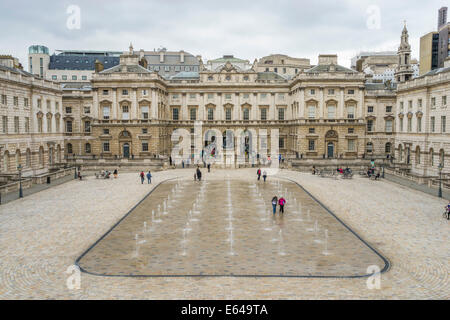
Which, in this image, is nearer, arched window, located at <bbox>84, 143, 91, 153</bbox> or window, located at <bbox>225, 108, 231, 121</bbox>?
arched window, located at <bbox>84, 143, 91, 153</bbox>

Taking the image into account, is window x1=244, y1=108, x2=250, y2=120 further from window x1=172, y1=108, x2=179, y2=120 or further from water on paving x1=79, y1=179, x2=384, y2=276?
water on paving x1=79, y1=179, x2=384, y2=276

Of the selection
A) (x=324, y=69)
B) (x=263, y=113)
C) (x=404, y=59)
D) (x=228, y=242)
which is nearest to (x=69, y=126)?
(x=263, y=113)

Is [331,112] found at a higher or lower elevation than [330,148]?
higher

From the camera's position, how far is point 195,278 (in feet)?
55.7

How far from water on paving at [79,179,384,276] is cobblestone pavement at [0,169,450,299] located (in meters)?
0.91

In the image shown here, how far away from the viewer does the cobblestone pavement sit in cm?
1563

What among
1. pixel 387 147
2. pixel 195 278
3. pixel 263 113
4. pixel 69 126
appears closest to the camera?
pixel 195 278

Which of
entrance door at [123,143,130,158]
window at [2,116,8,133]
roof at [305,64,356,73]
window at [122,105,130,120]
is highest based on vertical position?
roof at [305,64,356,73]

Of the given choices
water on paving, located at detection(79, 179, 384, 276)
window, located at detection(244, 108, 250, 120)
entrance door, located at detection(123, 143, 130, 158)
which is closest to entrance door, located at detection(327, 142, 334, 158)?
window, located at detection(244, 108, 250, 120)

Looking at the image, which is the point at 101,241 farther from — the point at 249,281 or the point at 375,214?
the point at 375,214

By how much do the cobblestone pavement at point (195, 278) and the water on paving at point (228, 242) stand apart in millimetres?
913

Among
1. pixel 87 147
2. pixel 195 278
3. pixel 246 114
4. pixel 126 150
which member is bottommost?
pixel 195 278

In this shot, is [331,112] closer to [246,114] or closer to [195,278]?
[246,114]

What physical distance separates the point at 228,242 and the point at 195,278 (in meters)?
5.49
